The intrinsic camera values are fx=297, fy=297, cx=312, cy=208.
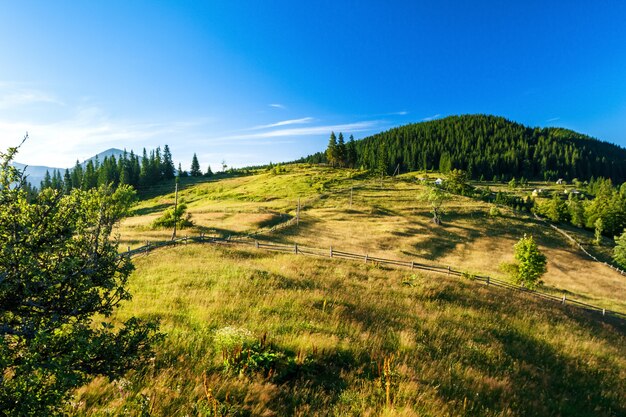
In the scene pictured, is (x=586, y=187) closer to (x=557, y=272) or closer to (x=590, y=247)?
(x=590, y=247)

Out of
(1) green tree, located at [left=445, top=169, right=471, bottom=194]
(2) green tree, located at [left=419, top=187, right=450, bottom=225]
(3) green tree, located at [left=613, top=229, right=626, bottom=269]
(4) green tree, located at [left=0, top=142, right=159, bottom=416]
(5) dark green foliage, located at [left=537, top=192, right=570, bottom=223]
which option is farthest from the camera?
(1) green tree, located at [left=445, top=169, right=471, bottom=194]

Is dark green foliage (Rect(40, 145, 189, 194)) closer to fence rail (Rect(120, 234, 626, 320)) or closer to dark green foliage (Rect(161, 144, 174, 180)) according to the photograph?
dark green foliage (Rect(161, 144, 174, 180))

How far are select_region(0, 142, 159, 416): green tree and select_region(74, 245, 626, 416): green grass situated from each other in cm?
116

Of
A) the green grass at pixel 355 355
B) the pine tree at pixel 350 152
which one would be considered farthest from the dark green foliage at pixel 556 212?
the green grass at pixel 355 355

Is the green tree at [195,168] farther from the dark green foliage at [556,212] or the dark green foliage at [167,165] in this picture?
the dark green foliage at [556,212]

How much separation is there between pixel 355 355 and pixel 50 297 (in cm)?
667

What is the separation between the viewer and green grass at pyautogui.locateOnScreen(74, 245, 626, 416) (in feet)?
18.4

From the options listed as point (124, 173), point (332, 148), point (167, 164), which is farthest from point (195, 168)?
point (332, 148)

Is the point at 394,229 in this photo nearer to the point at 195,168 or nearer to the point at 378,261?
the point at 378,261

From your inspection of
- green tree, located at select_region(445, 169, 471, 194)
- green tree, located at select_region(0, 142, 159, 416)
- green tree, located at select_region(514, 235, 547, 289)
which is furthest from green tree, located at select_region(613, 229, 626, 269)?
green tree, located at select_region(0, 142, 159, 416)

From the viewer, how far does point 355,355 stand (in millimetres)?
7906

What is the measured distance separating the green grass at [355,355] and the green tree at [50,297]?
1162mm

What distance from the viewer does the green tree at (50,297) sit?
11.0 feet

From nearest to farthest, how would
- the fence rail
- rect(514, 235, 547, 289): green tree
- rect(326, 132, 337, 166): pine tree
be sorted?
1. the fence rail
2. rect(514, 235, 547, 289): green tree
3. rect(326, 132, 337, 166): pine tree
